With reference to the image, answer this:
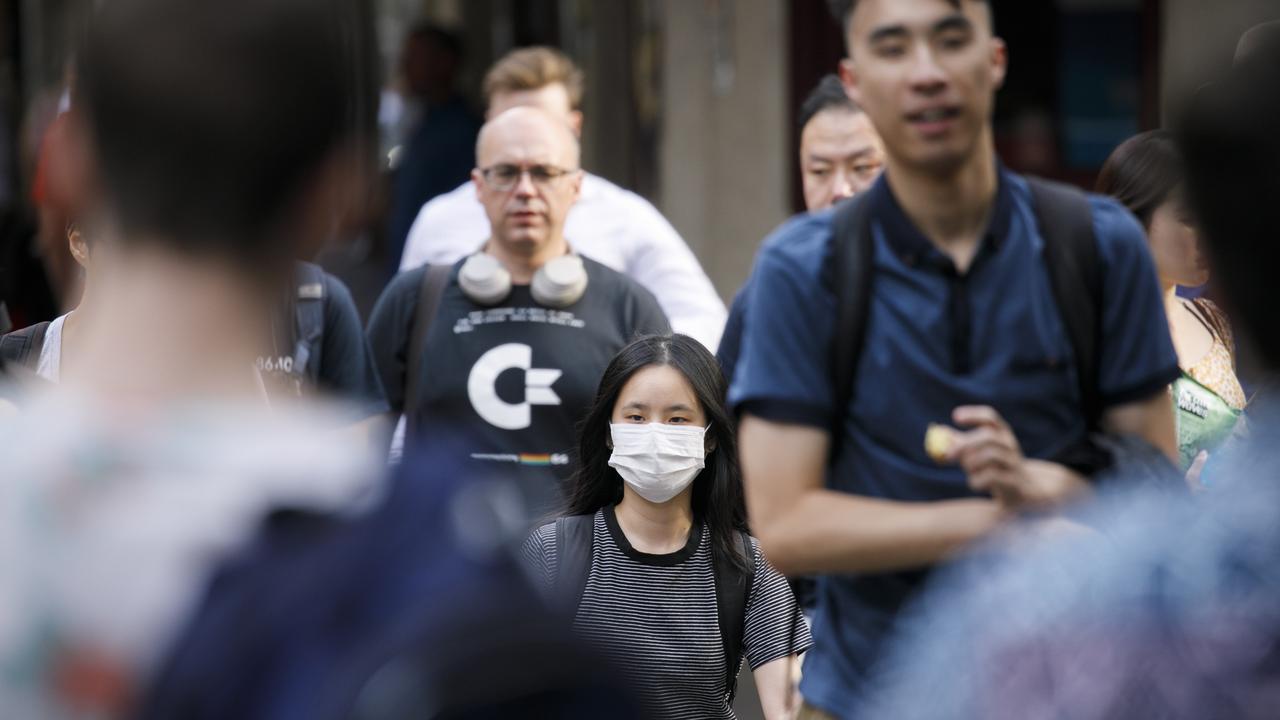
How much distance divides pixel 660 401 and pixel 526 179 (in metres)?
1.19

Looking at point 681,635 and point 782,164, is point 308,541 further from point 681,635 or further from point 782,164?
point 782,164

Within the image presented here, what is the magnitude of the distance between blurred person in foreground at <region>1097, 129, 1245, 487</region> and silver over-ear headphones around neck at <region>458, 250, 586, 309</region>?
1.62 m

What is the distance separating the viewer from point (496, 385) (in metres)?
5.63

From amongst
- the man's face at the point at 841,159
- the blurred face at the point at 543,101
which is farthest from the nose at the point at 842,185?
the blurred face at the point at 543,101

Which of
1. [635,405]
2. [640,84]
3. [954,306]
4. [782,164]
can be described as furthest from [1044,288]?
[640,84]

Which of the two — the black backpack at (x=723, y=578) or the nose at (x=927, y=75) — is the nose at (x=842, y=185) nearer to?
the black backpack at (x=723, y=578)

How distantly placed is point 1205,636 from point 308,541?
74cm

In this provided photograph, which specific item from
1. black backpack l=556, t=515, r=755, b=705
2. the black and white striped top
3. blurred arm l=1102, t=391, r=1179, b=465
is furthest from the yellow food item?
black backpack l=556, t=515, r=755, b=705

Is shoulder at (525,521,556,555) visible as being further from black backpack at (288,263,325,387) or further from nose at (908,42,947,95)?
nose at (908,42,947,95)

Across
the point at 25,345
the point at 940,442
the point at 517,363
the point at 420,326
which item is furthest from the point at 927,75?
the point at 420,326

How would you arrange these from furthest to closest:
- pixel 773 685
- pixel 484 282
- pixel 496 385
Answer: pixel 484 282, pixel 496 385, pixel 773 685

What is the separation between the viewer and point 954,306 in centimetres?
278

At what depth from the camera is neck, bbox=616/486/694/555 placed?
4.84 meters

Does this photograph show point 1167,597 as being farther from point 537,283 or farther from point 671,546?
point 537,283
